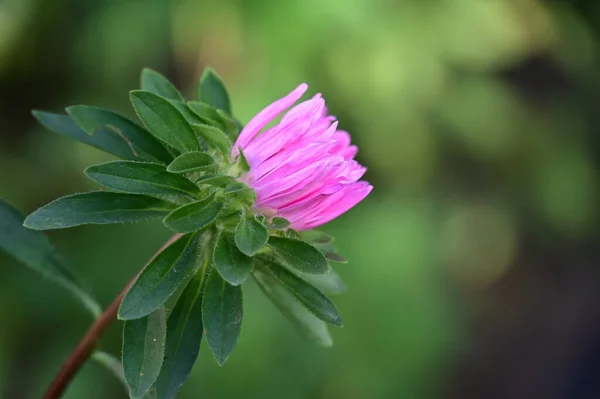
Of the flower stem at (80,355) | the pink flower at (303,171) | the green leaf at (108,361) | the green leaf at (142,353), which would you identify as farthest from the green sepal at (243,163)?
the green leaf at (108,361)

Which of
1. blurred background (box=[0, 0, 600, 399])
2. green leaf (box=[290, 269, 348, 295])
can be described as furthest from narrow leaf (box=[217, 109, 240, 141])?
blurred background (box=[0, 0, 600, 399])

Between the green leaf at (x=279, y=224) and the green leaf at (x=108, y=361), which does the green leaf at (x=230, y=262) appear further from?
the green leaf at (x=108, y=361)

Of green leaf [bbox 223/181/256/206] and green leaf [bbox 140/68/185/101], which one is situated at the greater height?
green leaf [bbox 140/68/185/101]

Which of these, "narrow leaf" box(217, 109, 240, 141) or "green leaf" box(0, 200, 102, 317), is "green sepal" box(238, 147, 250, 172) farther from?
"green leaf" box(0, 200, 102, 317)

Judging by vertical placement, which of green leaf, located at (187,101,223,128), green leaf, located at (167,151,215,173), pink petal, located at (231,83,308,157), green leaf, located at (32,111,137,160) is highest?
green leaf, located at (32,111,137,160)

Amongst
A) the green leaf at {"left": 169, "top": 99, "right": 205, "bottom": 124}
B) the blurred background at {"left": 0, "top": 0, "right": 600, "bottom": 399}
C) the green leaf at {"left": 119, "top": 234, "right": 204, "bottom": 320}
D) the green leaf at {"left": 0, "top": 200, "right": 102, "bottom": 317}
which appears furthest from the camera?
the blurred background at {"left": 0, "top": 0, "right": 600, "bottom": 399}

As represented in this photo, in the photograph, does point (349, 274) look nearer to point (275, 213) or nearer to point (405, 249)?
point (405, 249)

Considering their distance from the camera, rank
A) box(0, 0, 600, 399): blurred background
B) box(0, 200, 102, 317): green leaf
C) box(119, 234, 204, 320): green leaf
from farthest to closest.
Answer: box(0, 0, 600, 399): blurred background → box(0, 200, 102, 317): green leaf → box(119, 234, 204, 320): green leaf

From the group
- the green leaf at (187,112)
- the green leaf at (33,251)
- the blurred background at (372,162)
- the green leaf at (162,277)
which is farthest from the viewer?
the blurred background at (372,162)
